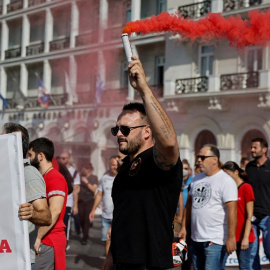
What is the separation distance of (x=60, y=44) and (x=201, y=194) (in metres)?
17.6

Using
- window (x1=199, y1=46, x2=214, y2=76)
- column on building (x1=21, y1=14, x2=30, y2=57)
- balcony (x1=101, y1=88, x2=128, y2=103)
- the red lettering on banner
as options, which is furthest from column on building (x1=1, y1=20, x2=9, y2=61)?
the red lettering on banner

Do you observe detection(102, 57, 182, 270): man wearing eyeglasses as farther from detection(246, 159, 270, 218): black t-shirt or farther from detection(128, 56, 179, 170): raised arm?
detection(246, 159, 270, 218): black t-shirt

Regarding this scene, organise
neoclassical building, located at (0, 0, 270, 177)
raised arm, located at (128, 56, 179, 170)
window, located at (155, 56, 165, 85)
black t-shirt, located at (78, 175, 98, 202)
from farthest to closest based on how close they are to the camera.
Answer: window, located at (155, 56, 165, 85)
neoclassical building, located at (0, 0, 270, 177)
black t-shirt, located at (78, 175, 98, 202)
raised arm, located at (128, 56, 179, 170)

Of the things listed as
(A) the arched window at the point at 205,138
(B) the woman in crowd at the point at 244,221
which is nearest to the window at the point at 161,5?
(A) the arched window at the point at 205,138

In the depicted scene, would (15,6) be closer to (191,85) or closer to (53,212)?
(191,85)

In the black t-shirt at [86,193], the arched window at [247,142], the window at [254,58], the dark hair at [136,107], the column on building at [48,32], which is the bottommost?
the black t-shirt at [86,193]

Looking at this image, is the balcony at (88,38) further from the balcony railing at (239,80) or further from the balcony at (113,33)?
the balcony railing at (239,80)

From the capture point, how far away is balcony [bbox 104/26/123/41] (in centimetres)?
1727

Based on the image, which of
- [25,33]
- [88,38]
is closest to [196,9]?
[88,38]

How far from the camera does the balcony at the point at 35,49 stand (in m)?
24.9

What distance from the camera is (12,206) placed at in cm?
363

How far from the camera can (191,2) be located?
2141 cm

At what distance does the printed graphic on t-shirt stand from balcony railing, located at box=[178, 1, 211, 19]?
15477 millimetres

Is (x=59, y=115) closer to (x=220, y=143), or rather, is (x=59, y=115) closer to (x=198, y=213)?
(x=220, y=143)
